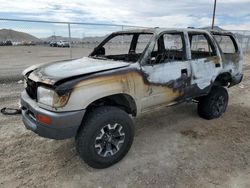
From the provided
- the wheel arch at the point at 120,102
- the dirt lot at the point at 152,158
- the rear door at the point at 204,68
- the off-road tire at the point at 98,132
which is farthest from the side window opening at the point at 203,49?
the off-road tire at the point at 98,132

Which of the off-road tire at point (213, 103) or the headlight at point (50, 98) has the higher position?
the headlight at point (50, 98)

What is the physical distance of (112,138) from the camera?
3.56 m

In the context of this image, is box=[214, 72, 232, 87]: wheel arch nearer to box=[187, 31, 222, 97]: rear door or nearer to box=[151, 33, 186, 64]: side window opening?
box=[187, 31, 222, 97]: rear door

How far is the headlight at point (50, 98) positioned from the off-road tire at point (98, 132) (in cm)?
44

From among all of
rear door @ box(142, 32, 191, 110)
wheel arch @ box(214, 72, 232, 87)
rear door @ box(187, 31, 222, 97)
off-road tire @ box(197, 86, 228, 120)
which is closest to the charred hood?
rear door @ box(142, 32, 191, 110)

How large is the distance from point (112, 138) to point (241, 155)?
198cm

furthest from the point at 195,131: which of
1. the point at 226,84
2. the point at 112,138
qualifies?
the point at 112,138

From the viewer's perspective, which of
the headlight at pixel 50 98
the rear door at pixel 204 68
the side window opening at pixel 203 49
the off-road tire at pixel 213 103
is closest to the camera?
the headlight at pixel 50 98

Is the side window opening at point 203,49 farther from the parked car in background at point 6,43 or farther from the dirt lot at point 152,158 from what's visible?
the parked car in background at point 6,43

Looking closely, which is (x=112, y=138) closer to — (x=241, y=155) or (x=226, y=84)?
(x=241, y=155)

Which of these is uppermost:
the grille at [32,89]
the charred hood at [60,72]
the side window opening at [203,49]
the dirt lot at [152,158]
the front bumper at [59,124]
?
the side window opening at [203,49]

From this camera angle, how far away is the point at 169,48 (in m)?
5.22

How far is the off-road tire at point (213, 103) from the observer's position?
17.0 feet

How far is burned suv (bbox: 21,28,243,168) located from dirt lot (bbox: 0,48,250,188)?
12.5 inches
